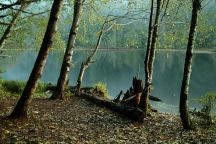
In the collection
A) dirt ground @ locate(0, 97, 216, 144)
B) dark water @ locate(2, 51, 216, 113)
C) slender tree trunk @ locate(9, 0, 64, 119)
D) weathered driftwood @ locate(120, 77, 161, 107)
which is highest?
slender tree trunk @ locate(9, 0, 64, 119)

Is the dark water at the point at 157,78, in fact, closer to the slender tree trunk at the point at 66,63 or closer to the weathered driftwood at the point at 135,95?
the weathered driftwood at the point at 135,95

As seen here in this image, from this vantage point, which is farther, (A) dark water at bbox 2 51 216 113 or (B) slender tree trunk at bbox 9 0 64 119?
(A) dark water at bbox 2 51 216 113

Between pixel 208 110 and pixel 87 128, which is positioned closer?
pixel 87 128

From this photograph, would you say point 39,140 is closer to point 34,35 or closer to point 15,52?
point 34,35

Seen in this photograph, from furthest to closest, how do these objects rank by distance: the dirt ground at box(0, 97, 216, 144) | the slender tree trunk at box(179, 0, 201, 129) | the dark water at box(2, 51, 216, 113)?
1. the dark water at box(2, 51, 216, 113)
2. the slender tree trunk at box(179, 0, 201, 129)
3. the dirt ground at box(0, 97, 216, 144)

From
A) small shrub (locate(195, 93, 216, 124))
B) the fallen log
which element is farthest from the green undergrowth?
the fallen log

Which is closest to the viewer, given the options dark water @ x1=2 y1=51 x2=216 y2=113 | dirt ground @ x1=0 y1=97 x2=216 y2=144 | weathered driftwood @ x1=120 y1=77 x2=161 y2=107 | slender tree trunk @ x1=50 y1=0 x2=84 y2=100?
dirt ground @ x1=0 y1=97 x2=216 y2=144

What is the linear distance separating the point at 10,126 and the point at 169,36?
45.7ft

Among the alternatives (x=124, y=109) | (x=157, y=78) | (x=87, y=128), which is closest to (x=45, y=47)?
(x=87, y=128)

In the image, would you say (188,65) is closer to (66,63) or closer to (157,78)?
(66,63)

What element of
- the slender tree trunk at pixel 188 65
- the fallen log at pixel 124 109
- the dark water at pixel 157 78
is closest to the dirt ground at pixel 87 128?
the fallen log at pixel 124 109

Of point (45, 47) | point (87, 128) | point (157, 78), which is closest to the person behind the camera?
point (45, 47)

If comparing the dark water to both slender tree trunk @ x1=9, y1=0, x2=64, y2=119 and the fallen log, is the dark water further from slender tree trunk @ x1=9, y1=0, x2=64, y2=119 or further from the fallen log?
slender tree trunk @ x1=9, y1=0, x2=64, y2=119

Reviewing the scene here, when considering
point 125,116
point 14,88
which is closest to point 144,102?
point 125,116
